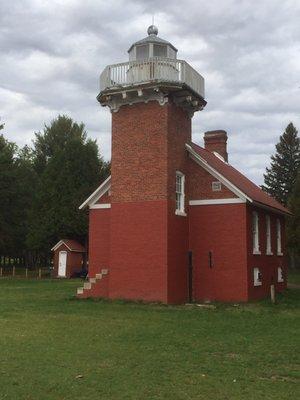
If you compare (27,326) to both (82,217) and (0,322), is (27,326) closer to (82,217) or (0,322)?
(0,322)

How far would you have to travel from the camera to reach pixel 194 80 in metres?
21.1

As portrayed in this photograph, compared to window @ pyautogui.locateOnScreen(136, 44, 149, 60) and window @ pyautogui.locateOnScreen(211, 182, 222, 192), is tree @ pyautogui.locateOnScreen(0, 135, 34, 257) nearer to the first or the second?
window @ pyautogui.locateOnScreen(136, 44, 149, 60)

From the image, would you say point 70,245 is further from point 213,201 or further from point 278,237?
point 213,201

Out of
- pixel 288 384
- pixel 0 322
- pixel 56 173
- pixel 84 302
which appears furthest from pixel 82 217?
pixel 288 384

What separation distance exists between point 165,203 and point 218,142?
36.3ft

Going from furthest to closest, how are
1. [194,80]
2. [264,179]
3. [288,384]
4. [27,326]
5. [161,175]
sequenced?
[264,179] < [194,80] < [161,175] < [27,326] < [288,384]

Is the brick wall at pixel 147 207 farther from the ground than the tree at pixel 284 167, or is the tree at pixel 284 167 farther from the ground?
the tree at pixel 284 167

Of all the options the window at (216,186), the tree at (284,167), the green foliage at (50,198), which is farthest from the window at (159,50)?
the tree at (284,167)

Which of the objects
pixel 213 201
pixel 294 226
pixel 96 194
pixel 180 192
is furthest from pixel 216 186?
pixel 294 226

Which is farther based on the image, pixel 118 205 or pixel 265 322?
pixel 118 205

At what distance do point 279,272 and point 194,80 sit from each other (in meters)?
11.2

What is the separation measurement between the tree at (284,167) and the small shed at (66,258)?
28922 mm

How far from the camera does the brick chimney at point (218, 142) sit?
29422mm

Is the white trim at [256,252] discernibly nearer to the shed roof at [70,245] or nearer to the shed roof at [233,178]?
the shed roof at [233,178]
